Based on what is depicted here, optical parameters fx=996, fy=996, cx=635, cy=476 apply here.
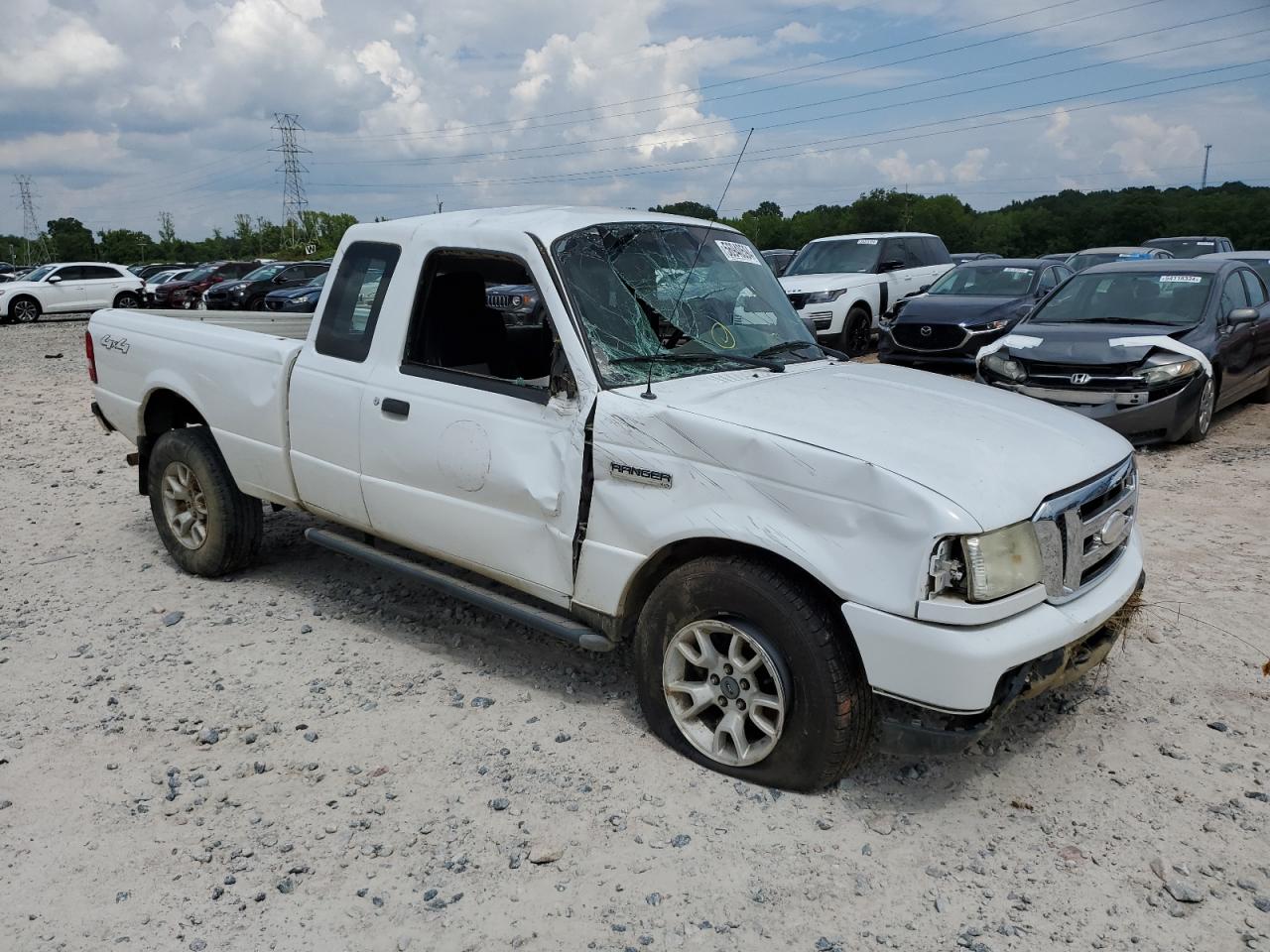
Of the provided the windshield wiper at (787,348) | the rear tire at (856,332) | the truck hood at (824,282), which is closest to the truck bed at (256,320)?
the windshield wiper at (787,348)

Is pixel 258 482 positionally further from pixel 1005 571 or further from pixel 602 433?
pixel 1005 571

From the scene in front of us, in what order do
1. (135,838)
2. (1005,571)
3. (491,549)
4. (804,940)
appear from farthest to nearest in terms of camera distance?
(491,549) < (135,838) < (1005,571) < (804,940)

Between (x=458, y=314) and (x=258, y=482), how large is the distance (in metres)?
1.49

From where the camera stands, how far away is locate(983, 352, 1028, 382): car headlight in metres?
8.91

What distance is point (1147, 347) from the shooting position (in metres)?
8.44

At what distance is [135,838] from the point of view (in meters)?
3.24

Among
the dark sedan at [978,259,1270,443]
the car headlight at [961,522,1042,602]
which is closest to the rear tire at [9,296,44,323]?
the dark sedan at [978,259,1270,443]

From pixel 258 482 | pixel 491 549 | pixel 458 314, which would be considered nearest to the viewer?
pixel 491 549

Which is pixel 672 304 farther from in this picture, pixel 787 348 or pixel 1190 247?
pixel 1190 247

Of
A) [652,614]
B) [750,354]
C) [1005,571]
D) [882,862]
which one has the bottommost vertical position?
[882,862]

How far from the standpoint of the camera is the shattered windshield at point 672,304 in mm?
3773

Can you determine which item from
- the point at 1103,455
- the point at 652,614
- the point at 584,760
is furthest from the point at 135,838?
the point at 1103,455

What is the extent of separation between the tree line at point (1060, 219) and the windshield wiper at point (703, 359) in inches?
1911

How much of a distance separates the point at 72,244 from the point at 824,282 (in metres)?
111
